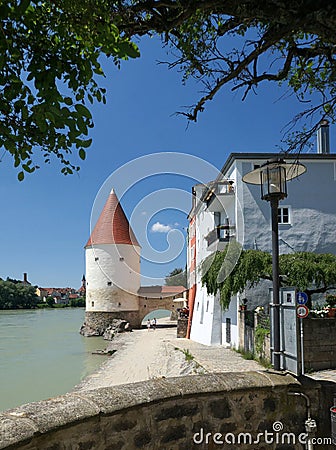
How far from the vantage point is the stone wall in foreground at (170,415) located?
2432mm

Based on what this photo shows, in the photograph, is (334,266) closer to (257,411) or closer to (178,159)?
(178,159)

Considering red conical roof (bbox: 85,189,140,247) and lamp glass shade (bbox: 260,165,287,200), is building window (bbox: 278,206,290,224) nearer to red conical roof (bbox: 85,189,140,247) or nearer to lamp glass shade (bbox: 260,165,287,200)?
lamp glass shade (bbox: 260,165,287,200)

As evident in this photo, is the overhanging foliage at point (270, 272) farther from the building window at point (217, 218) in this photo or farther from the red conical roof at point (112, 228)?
the red conical roof at point (112, 228)

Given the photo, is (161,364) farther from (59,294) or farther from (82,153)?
(59,294)

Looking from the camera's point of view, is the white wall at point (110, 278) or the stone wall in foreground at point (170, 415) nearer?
the stone wall in foreground at point (170, 415)

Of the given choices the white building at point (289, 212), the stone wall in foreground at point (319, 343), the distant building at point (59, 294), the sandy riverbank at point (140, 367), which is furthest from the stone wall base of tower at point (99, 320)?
the distant building at point (59, 294)

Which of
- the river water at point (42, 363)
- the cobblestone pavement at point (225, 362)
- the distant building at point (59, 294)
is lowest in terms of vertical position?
the river water at point (42, 363)

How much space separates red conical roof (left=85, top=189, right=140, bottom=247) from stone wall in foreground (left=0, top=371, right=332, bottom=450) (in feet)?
122

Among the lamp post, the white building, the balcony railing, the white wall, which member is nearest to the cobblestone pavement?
the white building

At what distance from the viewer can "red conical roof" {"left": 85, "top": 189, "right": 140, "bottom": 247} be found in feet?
133

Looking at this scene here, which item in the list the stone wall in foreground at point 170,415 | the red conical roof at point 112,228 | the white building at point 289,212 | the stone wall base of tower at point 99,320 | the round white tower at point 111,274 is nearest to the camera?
the stone wall in foreground at point 170,415

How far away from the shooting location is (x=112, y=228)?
4103 cm

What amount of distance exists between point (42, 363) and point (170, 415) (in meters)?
24.3

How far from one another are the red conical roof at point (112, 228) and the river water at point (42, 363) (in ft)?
28.8
